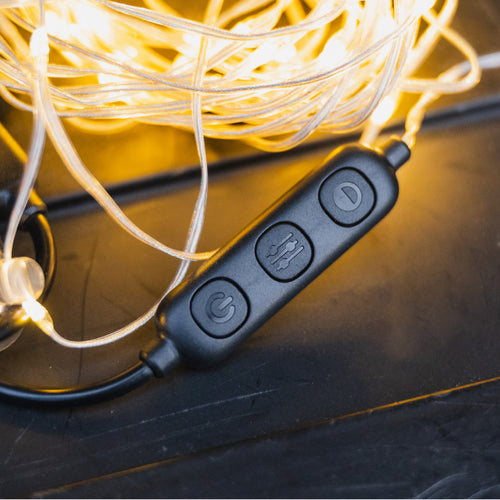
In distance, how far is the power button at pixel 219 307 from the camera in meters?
0.42

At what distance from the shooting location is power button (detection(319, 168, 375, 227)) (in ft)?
1.50

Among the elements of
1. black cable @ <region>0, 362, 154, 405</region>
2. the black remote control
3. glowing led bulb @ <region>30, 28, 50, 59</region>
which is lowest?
black cable @ <region>0, 362, 154, 405</region>

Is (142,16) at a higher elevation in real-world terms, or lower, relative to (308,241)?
higher

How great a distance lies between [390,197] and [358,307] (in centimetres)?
9

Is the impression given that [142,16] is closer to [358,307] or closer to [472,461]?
[358,307]

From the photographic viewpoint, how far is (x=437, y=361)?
1.52 ft

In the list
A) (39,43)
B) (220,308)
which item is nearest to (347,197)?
(220,308)

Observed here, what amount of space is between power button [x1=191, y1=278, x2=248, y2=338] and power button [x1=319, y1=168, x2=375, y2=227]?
95 mm

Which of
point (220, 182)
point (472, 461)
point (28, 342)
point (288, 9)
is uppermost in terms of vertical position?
point (288, 9)

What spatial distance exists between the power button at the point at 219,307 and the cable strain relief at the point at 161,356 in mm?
26

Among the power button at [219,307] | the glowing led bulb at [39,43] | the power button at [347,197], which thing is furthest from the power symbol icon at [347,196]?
the glowing led bulb at [39,43]

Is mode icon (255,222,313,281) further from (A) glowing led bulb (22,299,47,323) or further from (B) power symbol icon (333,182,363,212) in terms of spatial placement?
(A) glowing led bulb (22,299,47,323)

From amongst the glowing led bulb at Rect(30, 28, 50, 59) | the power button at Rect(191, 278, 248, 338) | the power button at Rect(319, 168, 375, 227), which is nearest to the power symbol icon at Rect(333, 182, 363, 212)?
the power button at Rect(319, 168, 375, 227)

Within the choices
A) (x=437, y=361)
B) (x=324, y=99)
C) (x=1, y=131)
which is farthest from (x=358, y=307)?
(x=1, y=131)
